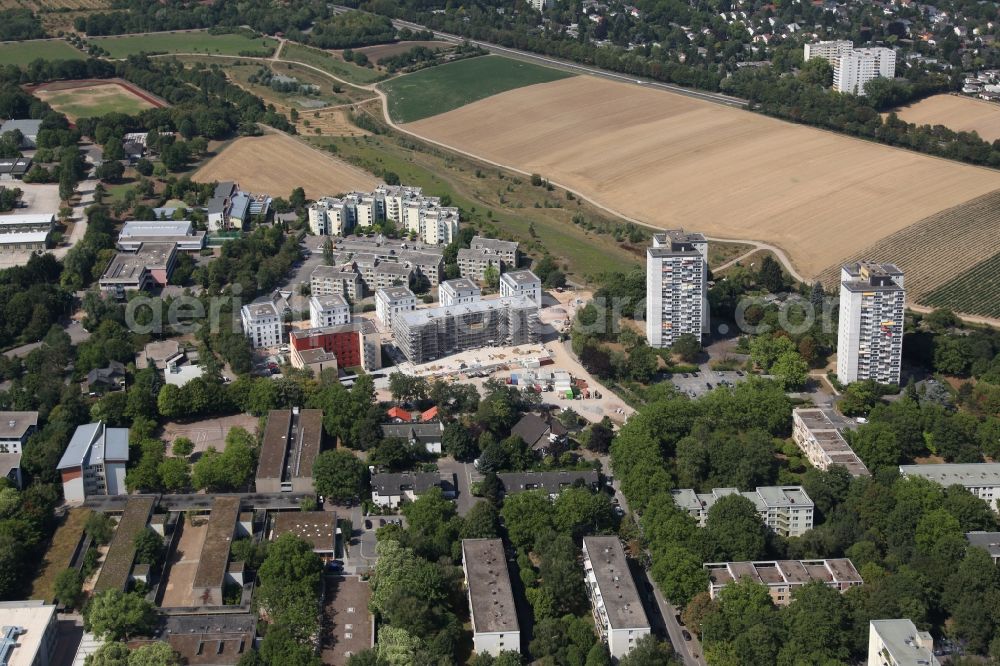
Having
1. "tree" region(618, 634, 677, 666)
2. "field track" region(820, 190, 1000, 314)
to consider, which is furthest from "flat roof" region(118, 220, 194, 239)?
"tree" region(618, 634, 677, 666)

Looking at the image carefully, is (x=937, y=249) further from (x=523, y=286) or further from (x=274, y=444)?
(x=274, y=444)

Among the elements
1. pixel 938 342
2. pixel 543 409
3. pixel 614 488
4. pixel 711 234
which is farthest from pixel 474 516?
pixel 711 234

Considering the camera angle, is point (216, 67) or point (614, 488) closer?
point (614, 488)

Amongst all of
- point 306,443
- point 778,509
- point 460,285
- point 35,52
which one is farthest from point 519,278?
point 35,52

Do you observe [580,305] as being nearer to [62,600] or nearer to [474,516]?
[474,516]

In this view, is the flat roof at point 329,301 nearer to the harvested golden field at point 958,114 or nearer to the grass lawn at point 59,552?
the grass lawn at point 59,552

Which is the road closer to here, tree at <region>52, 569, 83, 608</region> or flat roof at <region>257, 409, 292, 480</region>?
flat roof at <region>257, 409, 292, 480</region>
